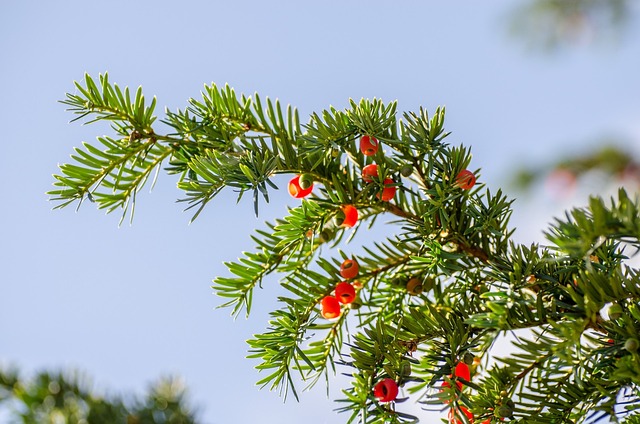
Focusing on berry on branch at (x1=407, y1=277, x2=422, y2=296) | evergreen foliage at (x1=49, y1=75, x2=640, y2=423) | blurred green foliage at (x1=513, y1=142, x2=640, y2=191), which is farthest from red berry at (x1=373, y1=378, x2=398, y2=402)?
blurred green foliage at (x1=513, y1=142, x2=640, y2=191)

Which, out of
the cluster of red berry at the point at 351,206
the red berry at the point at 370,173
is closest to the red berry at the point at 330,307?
the cluster of red berry at the point at 351,206

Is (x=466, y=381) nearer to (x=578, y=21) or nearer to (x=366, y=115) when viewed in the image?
(x=366, y=115)

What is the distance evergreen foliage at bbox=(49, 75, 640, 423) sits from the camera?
21.2 inches

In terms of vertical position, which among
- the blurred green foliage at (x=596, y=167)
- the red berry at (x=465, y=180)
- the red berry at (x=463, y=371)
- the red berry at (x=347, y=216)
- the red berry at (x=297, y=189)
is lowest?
the red berry at (x=463, y=371)

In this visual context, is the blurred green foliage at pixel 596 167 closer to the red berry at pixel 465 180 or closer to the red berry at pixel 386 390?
the red berry at pixel 465 180

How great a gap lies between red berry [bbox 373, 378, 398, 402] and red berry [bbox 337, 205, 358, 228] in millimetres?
149

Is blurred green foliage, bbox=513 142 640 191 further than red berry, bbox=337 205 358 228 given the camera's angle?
Yes

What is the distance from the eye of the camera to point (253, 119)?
0.68 m

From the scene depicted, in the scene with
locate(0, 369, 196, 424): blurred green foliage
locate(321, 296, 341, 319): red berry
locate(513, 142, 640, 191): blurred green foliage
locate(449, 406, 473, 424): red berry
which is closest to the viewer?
locate(0, 369, 196, 424): blurred green foliage

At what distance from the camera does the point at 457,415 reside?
52 cm

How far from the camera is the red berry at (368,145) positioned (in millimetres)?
624

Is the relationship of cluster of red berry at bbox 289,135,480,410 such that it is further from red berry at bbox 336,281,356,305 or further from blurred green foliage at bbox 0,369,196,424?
blurred green foliage at bbox 0,369,196,424

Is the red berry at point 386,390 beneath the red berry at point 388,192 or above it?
beneath

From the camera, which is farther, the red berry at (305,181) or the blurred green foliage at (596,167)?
the blurred green foliage at (596,167)
